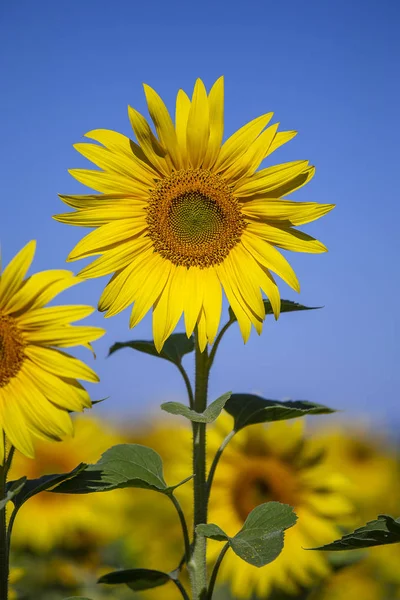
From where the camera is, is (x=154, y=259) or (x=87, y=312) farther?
(x=154, y=259)

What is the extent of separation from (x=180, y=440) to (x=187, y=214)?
5.47 feet

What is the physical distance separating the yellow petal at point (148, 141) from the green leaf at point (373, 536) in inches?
53.4

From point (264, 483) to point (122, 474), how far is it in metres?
1.79

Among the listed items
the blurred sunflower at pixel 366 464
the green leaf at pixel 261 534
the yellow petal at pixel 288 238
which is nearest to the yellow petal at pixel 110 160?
the yellow petal at pixel 288 238

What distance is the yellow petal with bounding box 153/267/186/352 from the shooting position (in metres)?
2.96

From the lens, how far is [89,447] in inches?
209

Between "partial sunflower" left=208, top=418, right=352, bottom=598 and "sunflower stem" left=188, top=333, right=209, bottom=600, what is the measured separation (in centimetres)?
140

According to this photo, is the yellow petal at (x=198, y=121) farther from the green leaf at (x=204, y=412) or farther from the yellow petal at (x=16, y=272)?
the green leaf at (x=204, y=412)

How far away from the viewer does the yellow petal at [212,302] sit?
9.68 ft

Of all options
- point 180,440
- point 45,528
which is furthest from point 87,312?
point 45,528

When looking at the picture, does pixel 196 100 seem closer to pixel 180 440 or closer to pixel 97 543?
pixel 180 440

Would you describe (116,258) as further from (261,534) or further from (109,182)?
(261,534)

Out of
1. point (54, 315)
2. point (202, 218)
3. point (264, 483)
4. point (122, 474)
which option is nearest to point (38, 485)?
point (122, 474)

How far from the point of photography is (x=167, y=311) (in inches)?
119
